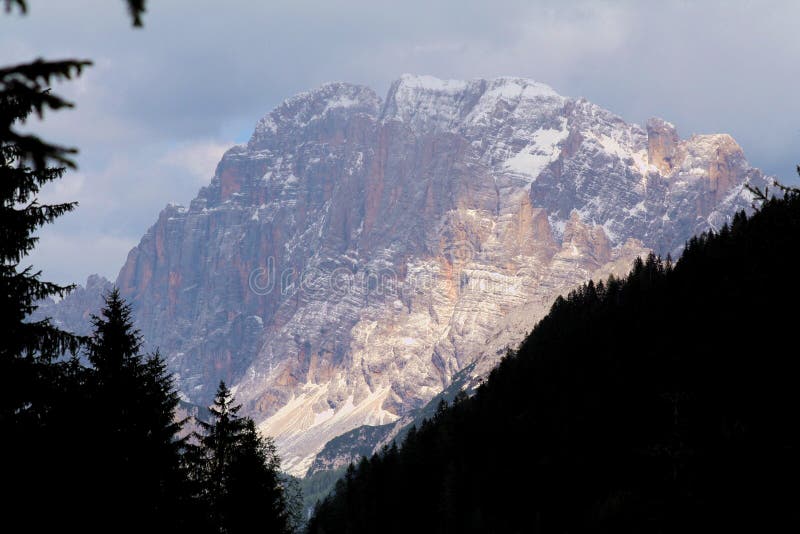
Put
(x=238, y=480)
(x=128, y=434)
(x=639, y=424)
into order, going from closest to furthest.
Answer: (x=128, y=434), (x=238, y=480), (x=639, y=424)

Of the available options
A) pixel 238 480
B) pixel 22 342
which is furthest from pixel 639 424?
pixel 22 342

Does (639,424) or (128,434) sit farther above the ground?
(128,434)

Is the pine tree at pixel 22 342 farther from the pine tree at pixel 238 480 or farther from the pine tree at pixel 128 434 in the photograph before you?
the pine tree at pixel 238 480

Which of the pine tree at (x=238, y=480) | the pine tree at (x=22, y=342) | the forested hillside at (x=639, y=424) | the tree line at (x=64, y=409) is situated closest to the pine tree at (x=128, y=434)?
the tree line at (x=64, y=409)

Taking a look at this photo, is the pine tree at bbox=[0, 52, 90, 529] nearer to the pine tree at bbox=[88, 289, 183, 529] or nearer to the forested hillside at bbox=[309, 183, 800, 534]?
the pine tree at bbox=[88, 289, 183, 529]

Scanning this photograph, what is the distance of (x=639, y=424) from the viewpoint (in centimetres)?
8562

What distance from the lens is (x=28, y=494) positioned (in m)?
18.9

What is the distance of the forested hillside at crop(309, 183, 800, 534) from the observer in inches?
1378

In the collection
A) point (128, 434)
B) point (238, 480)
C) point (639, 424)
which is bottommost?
point (639, 424)

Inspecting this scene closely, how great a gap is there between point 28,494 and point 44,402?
258 cm

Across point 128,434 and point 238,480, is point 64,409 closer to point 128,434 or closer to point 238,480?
point 128,434

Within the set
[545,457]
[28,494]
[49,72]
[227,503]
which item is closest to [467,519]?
[545,457]

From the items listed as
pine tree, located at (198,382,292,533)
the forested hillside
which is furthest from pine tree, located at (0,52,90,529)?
→ pine tree, located at (198,382,292,533)

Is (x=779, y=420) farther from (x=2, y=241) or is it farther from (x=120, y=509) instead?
(x=2, y=241)
